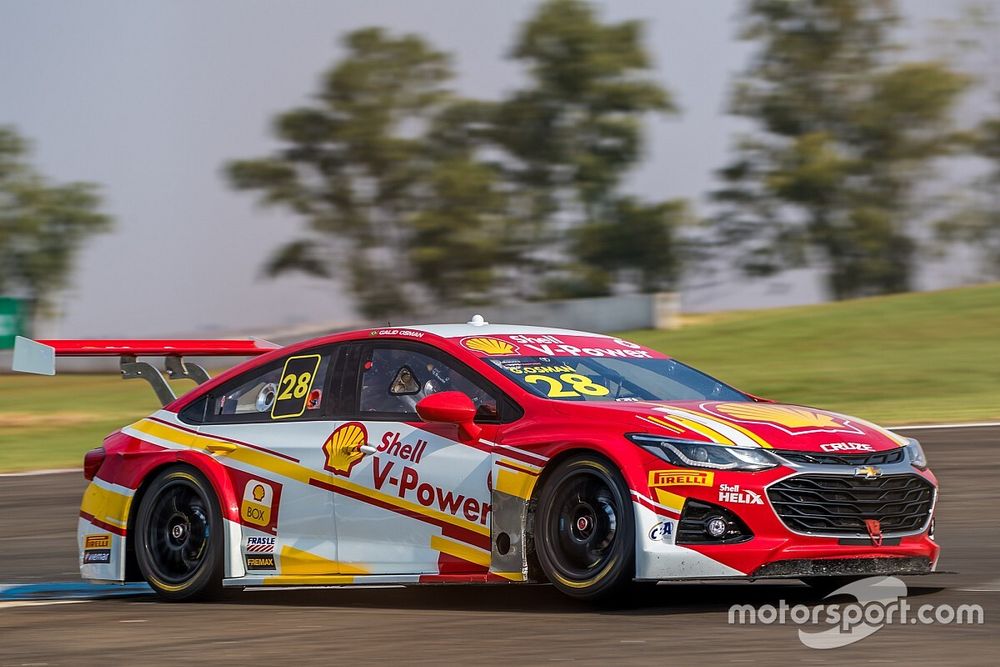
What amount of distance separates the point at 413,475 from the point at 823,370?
907 inches

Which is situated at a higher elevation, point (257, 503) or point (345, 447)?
point (345, 447)

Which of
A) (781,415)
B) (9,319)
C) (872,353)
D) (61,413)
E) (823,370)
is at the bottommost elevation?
(781,415)

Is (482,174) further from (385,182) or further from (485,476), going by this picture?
(485,476)

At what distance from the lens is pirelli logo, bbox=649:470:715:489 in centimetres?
692

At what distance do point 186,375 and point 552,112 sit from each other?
5833 cm

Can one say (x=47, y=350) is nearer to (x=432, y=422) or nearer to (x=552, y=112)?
(x=432, y=422)

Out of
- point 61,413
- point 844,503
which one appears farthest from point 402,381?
point 61,413

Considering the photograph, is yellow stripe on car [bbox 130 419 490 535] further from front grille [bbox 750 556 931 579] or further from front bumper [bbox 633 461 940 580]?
front grille [bbox 750 556 931 579]

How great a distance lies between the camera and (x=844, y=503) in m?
7.05

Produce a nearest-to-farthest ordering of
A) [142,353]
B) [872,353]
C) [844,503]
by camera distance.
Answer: [844,503] → [142,353] → [872,353]

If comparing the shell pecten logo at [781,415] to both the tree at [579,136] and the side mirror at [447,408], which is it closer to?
the side mirror at [447,408]

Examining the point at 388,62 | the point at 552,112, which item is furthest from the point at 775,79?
the point at 388,62

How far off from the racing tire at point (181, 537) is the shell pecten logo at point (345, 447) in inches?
30.2

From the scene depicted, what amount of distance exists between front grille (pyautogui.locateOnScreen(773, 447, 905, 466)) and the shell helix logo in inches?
109
